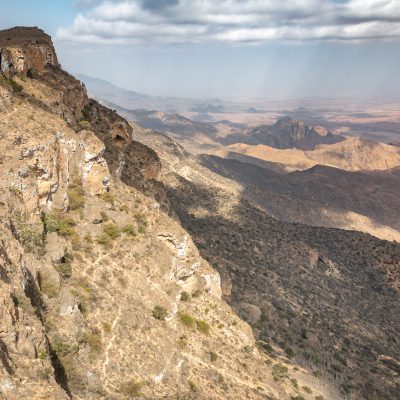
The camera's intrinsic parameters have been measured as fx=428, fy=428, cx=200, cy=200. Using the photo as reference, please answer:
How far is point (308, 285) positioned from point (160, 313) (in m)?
39.3

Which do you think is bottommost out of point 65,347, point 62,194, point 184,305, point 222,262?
point 222,262

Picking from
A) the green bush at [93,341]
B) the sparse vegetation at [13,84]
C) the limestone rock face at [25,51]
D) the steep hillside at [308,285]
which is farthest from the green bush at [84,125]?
the steep hillside at [308,285]

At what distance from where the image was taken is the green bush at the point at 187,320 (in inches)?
1074

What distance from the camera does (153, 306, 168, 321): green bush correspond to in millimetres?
25078

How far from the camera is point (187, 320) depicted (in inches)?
1080

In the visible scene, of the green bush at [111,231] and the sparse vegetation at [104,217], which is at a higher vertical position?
the sparse vegetation at [104,217]

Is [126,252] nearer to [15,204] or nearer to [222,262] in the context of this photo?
[15,204]

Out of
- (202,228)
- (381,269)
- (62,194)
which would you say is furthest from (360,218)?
(62,194)

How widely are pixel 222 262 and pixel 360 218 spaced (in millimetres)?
98766

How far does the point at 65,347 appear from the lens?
18844 millimetres

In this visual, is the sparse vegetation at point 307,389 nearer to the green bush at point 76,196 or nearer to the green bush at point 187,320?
the green bush at point 187,320

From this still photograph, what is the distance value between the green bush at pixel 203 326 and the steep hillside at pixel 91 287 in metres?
0.09

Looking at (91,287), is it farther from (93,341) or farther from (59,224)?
(59,224)

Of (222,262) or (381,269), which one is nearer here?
(222,262)
